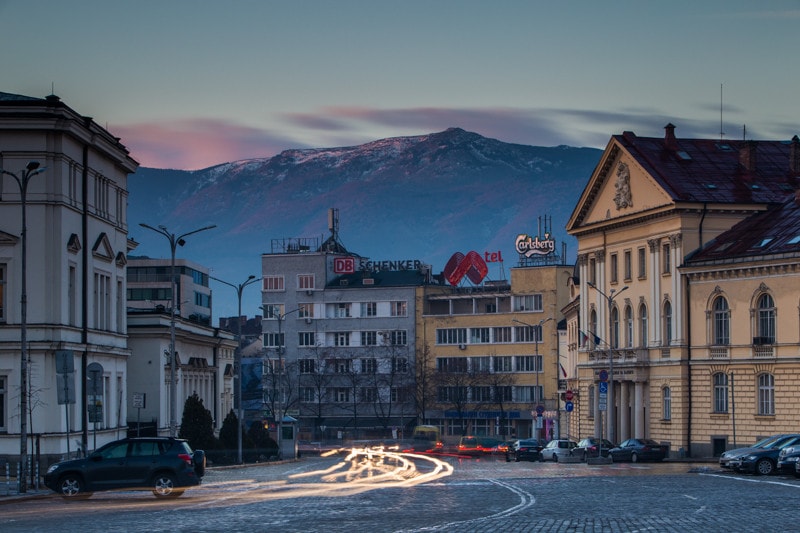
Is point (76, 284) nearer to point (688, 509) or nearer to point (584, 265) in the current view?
point (688, 509)

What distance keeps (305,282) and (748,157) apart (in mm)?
93122

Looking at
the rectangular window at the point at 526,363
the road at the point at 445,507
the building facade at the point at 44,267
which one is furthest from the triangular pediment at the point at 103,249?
the rectangular window at the point at 526,363

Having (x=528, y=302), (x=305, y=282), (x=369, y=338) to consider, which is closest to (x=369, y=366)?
(x=369, y=338)

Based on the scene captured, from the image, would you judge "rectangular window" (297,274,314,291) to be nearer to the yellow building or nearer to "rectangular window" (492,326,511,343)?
the yellow building

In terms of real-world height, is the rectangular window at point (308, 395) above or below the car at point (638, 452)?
above

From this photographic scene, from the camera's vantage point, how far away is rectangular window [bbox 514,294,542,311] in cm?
16525

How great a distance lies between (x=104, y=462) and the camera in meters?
41.8

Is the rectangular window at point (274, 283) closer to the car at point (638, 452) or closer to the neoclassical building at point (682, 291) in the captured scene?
the neoclassical building at point (682, 291)

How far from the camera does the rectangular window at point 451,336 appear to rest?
559ft

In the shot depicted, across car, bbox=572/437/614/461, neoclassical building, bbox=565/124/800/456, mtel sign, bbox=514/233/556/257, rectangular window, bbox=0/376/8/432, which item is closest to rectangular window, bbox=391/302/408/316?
mtel sign, bbox=514/233/556/257

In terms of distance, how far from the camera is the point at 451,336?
17125cm

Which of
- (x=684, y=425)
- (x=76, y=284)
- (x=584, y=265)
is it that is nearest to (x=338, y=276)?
(x=584, y=265)

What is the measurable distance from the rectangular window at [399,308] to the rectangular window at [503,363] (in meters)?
14.4

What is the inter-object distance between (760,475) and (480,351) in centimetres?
11558
